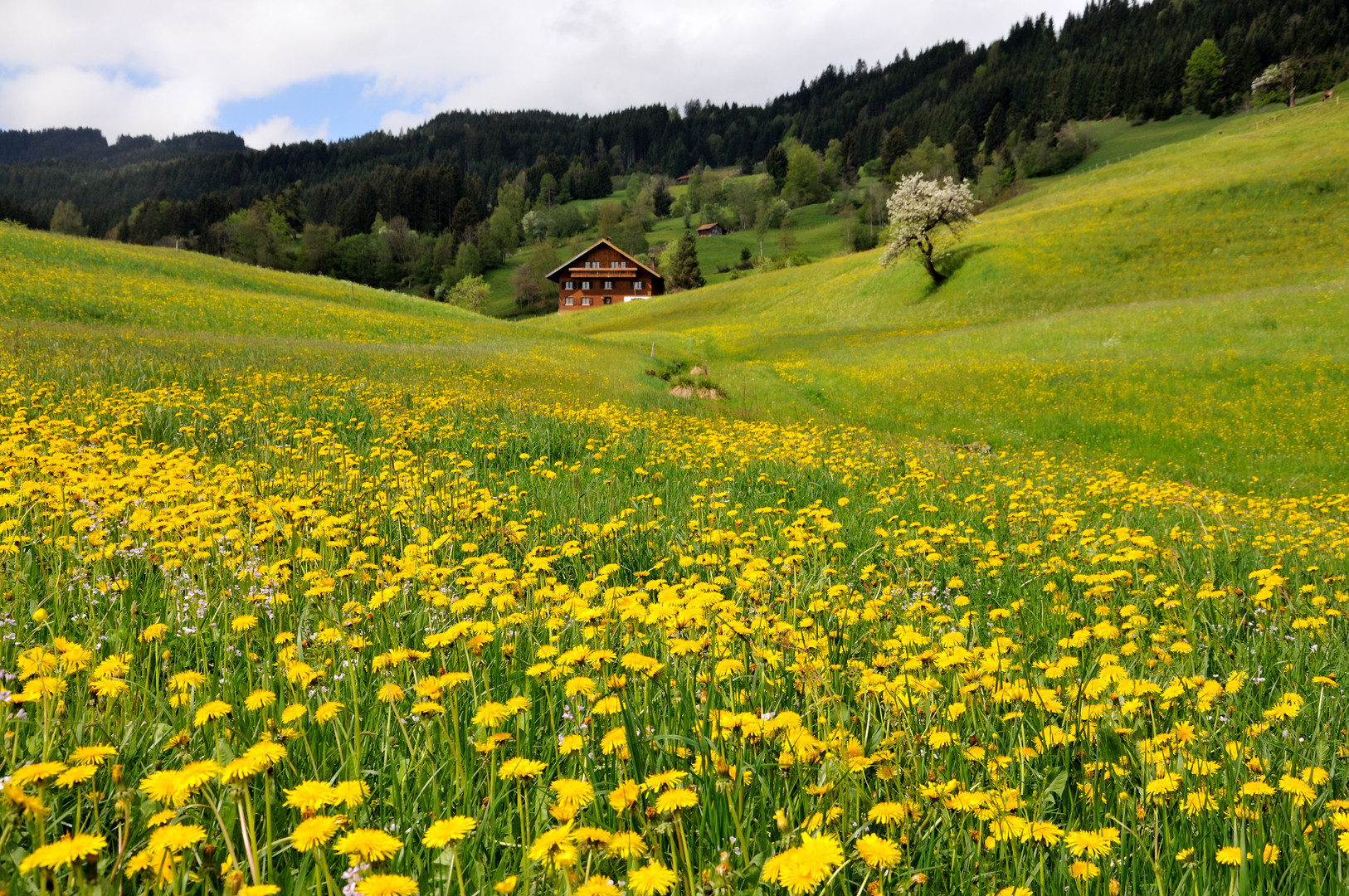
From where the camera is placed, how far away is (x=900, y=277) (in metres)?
52.4

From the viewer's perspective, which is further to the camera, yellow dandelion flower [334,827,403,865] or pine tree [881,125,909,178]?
pine tree [881,125,909,178]

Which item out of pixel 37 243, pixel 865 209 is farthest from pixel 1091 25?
pixel 37 243

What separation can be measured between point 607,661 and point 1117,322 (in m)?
35.5

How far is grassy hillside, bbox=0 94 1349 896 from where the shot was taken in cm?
165

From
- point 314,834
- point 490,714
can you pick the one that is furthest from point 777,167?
point 314,834

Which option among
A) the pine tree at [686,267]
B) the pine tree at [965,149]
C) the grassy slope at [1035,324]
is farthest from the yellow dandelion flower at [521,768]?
the pine tree at [965,149]

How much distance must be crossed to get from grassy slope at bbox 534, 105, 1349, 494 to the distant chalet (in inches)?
970

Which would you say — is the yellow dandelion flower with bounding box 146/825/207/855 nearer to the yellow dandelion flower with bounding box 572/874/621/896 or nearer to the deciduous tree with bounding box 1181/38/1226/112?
the yellow dandelion flower with bounding box 572/874/621/896

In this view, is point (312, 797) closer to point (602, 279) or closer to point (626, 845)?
point (626, 845)

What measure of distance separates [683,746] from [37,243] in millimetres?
45787

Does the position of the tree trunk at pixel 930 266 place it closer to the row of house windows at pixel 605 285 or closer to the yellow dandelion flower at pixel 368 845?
the row of house windows at pixel 605 285

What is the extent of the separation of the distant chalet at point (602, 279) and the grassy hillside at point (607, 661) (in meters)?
84.3

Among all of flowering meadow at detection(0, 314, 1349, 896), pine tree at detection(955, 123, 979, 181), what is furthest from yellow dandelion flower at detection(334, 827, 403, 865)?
pine tree at detection(955, 123, 979, 181)

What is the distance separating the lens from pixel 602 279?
3676 inches
